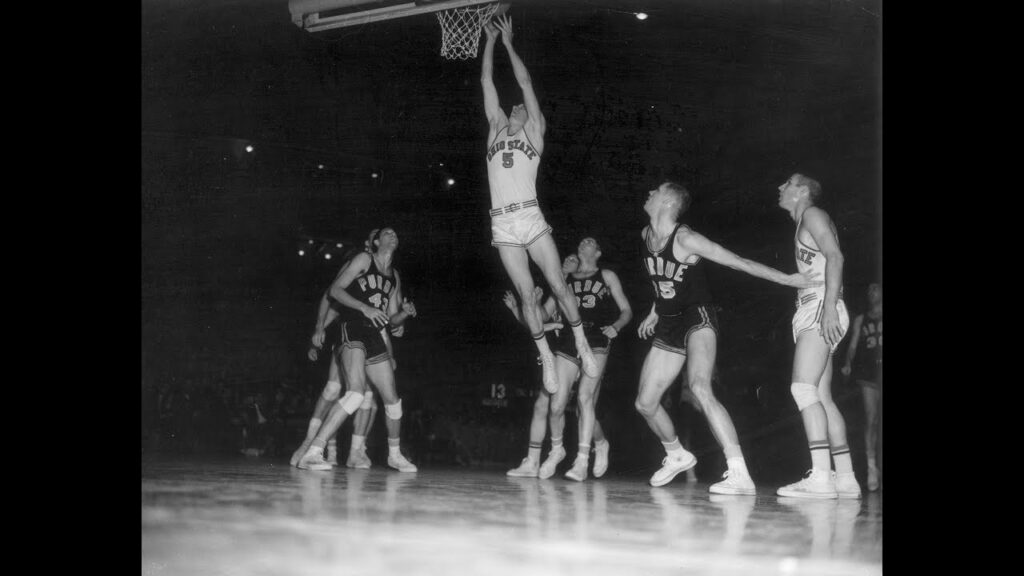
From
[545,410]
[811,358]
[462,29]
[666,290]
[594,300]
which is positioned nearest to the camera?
[811,358]

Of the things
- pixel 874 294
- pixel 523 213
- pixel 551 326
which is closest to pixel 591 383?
pixel 551 326

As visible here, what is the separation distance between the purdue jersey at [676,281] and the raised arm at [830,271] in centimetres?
72

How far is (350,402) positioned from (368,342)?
48cm

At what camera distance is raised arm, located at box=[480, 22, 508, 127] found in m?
6.36

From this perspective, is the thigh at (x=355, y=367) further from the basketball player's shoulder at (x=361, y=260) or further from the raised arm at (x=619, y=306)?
the raised arm at (x=619, y=306)

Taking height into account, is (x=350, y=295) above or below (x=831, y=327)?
above

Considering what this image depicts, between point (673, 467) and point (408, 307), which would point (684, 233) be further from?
point (408, 307)

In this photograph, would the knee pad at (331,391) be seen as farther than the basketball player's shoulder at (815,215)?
Yes

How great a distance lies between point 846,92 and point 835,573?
2.92m

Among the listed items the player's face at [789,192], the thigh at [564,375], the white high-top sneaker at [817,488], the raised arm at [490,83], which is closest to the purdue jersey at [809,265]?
the player's face at [789,192]

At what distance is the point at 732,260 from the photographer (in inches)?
231

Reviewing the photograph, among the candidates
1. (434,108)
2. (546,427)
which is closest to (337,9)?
(434,108)

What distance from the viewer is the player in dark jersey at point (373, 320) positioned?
692 centimetres

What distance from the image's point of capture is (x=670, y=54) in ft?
20.2
